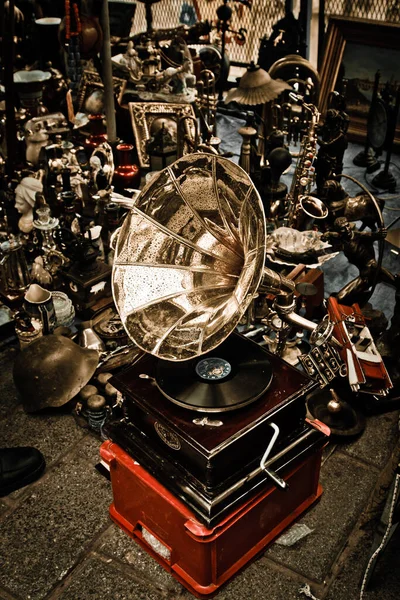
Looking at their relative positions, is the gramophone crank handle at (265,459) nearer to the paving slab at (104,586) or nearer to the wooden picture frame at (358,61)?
the paving slab at (104,586)

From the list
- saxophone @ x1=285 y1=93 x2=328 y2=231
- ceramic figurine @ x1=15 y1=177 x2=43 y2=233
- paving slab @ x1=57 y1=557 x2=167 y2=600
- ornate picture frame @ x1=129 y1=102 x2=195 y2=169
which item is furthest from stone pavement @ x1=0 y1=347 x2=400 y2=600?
ornate picture frame @ x1=129 y1=102 x2=195 y2=169

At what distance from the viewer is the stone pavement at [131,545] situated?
7.61ft

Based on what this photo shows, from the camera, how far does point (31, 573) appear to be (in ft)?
7.82

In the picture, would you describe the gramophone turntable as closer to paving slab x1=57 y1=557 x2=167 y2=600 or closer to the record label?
the record label

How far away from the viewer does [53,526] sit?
2.55m

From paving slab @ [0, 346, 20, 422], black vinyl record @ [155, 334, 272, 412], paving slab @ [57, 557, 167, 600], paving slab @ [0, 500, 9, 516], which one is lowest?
paving slab @ [0, 346, 20, 422]

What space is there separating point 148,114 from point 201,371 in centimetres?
321

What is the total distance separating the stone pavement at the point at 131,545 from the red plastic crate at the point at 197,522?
0.06m

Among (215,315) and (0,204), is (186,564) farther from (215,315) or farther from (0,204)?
(0,204)

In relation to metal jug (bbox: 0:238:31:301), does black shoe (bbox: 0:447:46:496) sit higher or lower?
lower

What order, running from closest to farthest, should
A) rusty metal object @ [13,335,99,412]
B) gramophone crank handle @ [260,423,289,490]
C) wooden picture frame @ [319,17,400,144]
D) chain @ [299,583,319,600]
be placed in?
gramophone crank handle @ [260,423,289,490] → chain @ [299,583,319,600] → rusty metal object @ [13,335,99,412] → wooden picture frame @ [319,17,400,144]

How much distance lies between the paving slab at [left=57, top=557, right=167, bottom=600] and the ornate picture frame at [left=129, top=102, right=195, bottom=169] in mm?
3246

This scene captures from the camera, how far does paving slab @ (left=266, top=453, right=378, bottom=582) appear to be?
2410 millimetres

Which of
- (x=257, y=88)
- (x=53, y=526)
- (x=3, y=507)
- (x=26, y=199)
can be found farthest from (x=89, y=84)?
(x=53, y=526)
